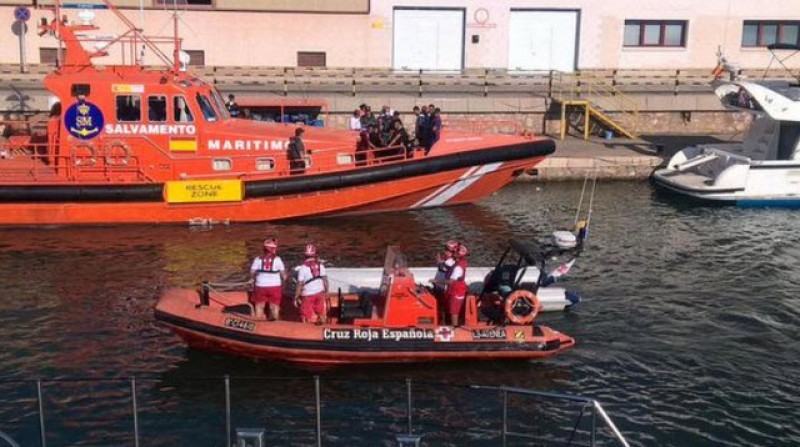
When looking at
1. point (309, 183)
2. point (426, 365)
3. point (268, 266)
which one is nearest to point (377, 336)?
point (426, 365)

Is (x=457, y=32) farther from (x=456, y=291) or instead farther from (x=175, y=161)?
(x=456, y=291)

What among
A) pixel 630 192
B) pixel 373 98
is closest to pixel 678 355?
pixel 630 192

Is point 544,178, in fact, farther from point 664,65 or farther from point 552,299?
point 664,65

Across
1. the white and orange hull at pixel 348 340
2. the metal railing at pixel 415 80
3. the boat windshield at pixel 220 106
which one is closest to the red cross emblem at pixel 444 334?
the white and orange hull at pixel 348 340

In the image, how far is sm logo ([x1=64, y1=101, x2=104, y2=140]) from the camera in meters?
19.6

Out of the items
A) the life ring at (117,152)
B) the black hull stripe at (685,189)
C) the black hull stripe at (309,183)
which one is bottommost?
the black hull stripe at (685,189)

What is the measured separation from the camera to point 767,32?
3881 centimetres

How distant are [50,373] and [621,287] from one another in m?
9.90

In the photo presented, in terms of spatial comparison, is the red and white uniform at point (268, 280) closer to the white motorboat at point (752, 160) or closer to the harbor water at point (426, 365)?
the harbor water at point (426, 365)

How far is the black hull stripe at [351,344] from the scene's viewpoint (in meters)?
12.4

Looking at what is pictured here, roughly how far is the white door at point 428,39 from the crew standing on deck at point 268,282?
2469 cm

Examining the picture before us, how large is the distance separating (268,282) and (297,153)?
25.9 ft

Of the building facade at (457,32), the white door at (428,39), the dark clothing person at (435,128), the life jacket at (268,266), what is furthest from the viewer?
the white door at (428,39)

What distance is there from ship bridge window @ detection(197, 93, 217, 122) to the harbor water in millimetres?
2564
